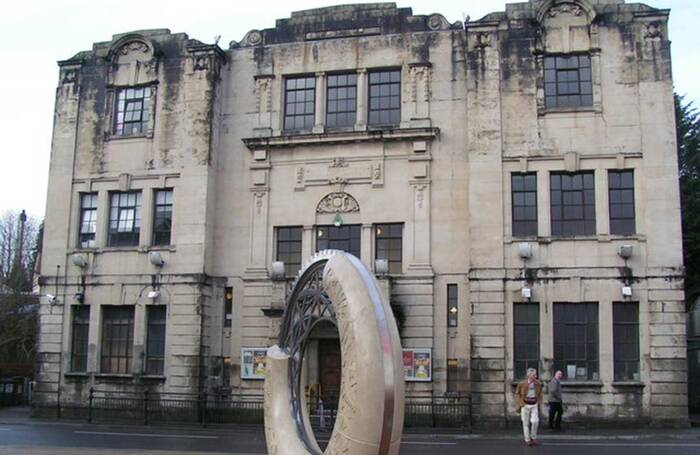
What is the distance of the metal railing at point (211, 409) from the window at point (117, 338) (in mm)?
Result: 1062

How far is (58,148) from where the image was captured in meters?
31.0

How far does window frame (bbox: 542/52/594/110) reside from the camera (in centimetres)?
2680

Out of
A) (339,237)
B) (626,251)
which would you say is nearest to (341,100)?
(339,237)

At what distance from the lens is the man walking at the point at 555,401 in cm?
2320

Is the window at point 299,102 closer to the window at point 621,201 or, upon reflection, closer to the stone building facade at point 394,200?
the stone building facade at point 394,200

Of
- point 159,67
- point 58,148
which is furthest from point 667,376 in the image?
point 58,148

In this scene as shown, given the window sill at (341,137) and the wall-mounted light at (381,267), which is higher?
the window sill at (341,137)

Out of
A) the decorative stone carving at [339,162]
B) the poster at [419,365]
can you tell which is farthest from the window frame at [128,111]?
the poster at [419,365]

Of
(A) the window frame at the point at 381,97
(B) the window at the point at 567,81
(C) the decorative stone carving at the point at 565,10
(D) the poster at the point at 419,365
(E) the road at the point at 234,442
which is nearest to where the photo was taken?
(E) the road at the point at 234,442

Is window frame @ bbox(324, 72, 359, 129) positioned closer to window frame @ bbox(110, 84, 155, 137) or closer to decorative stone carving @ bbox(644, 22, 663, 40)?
window frame @ bbox(110, 84, 155, 137)

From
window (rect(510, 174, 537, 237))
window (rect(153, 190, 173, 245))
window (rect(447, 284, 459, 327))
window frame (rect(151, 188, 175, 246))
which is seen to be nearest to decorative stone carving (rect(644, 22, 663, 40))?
window (rect(510, 174, 537, 237))

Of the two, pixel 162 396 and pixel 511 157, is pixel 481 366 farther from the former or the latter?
pixel 162 396

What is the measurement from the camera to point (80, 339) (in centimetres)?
2969

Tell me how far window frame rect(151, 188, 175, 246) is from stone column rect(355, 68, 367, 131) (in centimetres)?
767
